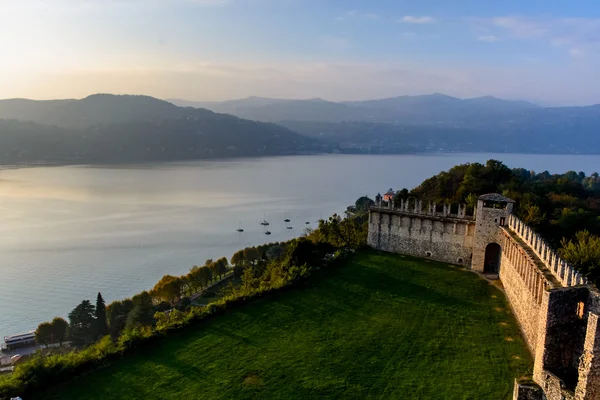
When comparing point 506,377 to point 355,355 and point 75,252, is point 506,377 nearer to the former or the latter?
point 355,355

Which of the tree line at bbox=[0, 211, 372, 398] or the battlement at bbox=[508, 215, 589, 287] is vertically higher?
the battlement at bbox=[508, 215, 589, 287]

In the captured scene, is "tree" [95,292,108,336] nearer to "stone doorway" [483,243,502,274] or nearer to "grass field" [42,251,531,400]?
"grass field" [42,251,531,400]

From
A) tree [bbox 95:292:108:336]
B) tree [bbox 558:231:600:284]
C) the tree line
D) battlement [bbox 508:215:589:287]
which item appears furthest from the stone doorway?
tree [bbox 95:292:108:336]

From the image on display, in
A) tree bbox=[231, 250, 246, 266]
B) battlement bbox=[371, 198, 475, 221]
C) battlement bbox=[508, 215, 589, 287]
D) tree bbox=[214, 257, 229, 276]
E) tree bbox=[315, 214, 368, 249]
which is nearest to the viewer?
battlement bbox=[508, 215, 589, 287]

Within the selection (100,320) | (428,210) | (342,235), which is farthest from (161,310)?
(428,210)

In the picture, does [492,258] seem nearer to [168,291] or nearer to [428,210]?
[428,210]

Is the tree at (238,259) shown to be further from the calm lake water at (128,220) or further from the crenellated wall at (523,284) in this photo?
the crenellated wall at (523,284)

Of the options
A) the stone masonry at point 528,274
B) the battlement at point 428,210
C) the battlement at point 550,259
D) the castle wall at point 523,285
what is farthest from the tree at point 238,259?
the battlement at point 550,259
